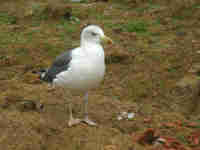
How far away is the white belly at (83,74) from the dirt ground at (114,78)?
596 millimetres

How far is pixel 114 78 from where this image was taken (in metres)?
7.29

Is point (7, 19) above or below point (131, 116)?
above

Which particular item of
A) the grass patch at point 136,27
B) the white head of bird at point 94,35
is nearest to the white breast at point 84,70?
the white head of bird at point 94,35

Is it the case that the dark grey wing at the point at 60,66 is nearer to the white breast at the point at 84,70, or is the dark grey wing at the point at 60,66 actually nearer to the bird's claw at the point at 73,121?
the white breast at the point at 84,70

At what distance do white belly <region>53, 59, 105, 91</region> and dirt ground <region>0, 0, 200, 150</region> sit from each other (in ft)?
1.95

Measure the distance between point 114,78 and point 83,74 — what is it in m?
2.68

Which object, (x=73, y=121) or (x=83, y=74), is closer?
(x=83, y=74)

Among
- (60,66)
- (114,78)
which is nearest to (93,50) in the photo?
(60,66)

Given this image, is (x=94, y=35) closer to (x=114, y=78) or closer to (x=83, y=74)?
(x=83, y=74)

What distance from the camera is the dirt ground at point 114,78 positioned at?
4.65 meters

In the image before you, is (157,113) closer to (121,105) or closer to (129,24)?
(121,105)

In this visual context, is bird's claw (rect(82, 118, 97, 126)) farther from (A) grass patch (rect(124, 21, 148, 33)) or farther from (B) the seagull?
(A) grass patch (rect(124, 21, 148, 33))

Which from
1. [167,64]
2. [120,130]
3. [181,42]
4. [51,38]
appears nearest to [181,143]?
[120,130]

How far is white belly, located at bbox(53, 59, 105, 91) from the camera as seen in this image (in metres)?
4.64
